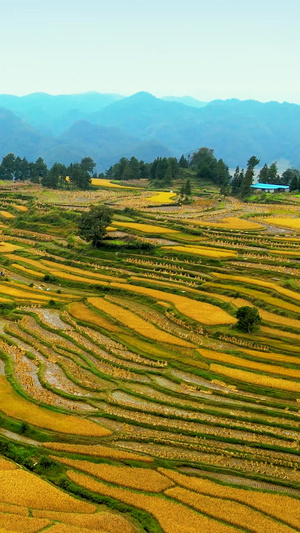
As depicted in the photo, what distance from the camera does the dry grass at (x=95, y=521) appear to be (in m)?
20.6

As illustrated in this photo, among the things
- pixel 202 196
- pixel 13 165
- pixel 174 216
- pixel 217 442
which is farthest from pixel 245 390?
pixel 13 165

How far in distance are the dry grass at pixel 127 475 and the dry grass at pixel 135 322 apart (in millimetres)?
16203

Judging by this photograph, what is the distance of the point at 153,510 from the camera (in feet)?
73.6

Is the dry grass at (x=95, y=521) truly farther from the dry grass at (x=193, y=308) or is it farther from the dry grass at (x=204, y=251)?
the dry grass at (x=204, y=251)

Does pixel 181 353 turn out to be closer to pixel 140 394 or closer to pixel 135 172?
pixel 140 394

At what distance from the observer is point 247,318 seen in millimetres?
41906

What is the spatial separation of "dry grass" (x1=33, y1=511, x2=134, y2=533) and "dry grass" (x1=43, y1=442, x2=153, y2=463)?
484 centimetres

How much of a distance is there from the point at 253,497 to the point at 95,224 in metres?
49.6

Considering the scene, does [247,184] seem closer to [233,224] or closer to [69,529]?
[233,224]

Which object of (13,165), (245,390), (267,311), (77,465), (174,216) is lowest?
(77,465)

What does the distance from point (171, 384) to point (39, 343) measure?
12.6 meters

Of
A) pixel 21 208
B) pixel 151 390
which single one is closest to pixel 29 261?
pixel 21 208

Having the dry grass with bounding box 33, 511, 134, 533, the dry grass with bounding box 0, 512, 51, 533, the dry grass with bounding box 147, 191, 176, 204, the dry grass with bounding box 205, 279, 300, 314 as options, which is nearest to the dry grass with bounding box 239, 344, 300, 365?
the dry grass with bounding box 205, 279, 300, 314

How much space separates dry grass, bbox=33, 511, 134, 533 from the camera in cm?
2064
